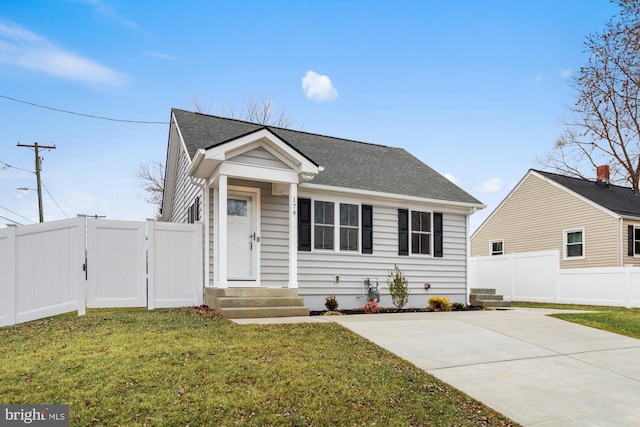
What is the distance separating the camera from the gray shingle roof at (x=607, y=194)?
1800cm


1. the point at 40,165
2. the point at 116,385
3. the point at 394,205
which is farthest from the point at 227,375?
the point at 40,165

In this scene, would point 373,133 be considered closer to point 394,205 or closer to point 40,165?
point 394,205

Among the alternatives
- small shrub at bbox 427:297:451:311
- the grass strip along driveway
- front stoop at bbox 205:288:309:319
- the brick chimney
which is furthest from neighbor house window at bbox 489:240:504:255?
the grass strip along driveway

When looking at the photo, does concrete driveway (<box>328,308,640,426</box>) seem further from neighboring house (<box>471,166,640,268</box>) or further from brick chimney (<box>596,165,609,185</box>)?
brick chimney (<box>596,165,609,185</box>)

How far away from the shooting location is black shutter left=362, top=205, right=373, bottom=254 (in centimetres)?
1198

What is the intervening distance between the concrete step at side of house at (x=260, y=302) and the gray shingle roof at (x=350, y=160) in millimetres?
3273

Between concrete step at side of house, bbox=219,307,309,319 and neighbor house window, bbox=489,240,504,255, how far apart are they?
15804mm

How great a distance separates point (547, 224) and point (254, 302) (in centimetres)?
1592

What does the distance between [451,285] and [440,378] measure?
8269mm

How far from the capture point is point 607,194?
19.8 m

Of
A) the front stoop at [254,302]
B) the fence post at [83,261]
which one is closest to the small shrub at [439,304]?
the front stoop at [254,302]

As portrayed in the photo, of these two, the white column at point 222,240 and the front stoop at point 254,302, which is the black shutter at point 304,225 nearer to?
the front stoop at point 254,302

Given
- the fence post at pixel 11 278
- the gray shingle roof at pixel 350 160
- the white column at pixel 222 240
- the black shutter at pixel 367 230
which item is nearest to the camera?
the fence post at pixel 11 278

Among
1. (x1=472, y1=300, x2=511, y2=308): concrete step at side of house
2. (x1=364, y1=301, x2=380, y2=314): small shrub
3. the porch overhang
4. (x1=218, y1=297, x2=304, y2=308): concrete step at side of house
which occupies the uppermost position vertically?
the porch overhang
